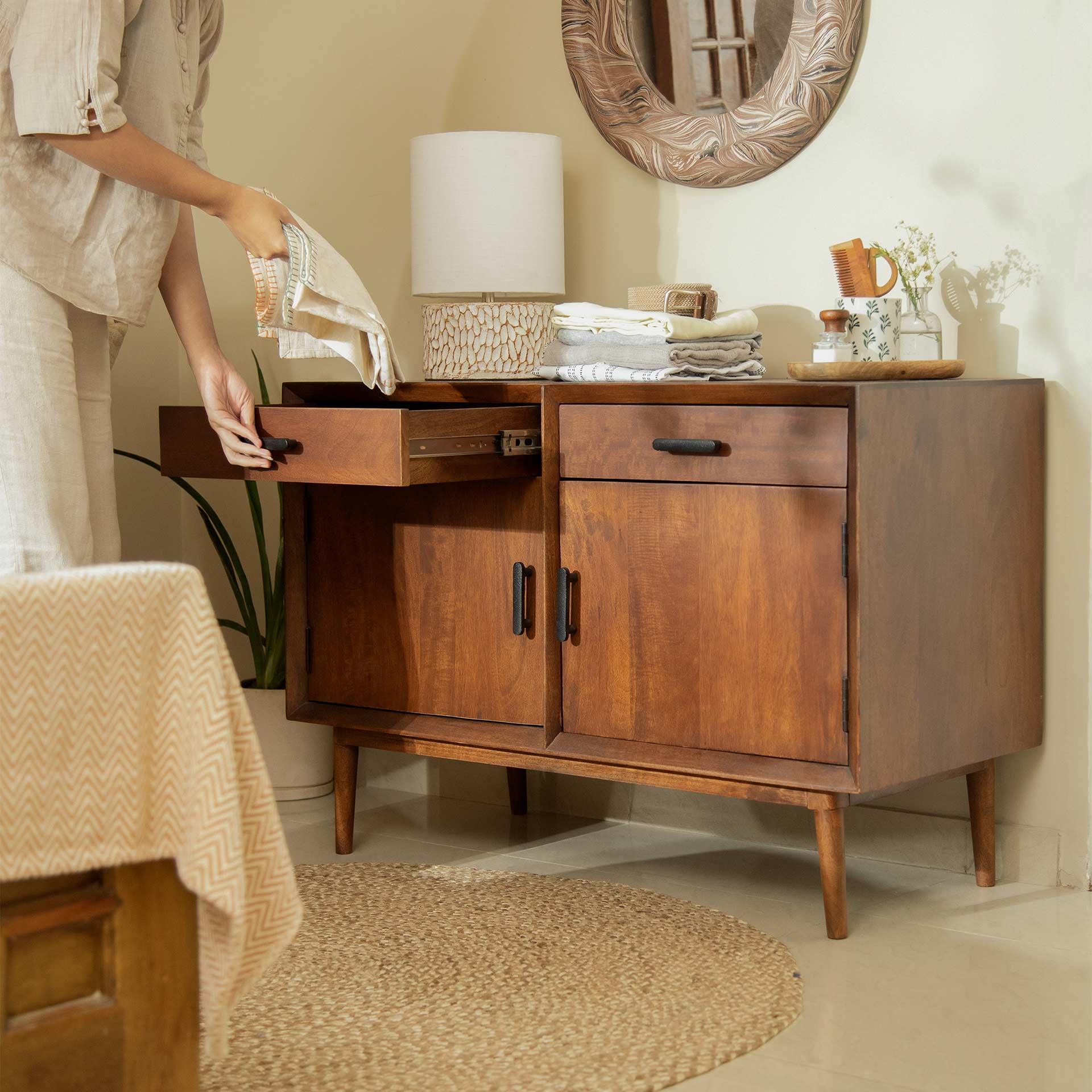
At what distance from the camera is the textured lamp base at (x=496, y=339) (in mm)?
2277

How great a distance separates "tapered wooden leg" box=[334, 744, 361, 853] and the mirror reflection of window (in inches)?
50.0

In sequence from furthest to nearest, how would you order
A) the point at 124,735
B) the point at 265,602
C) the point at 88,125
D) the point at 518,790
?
1. the point at 265,602
2. the point at 518,790
3. the point at 88,125
4. the point at 124,735

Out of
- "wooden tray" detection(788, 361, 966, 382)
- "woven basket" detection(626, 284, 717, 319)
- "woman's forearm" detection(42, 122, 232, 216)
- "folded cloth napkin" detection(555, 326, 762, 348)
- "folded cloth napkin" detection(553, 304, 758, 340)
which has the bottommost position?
"wooden tray" detection(788, 361, 966, 382)

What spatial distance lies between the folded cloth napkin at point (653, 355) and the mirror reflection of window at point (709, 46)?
0.53 meters

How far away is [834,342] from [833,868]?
764mm

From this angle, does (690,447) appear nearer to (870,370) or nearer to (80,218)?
(870,370)

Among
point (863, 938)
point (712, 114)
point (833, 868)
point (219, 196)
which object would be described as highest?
point (712, 114)

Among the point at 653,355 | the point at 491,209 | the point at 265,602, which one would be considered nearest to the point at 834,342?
the point at 653,355

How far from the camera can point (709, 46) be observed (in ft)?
7.82

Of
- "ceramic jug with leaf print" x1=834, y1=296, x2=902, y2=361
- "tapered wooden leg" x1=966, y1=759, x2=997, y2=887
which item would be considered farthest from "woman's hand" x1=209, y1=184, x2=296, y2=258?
"tapered wooden leg" x1=966, y1=759, x2=997, y2=887

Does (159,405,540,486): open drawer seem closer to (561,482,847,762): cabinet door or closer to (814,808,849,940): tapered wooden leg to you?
(561,482,847,762): cabinet door

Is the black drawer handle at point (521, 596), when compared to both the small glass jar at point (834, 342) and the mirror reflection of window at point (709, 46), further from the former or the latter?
the mirror reflection of window at point (709, 46)

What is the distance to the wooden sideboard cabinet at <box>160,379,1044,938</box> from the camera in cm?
186

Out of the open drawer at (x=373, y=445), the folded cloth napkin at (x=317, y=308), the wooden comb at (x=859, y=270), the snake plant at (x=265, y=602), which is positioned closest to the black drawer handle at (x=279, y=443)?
the open drawer at (x=373, y=445)
